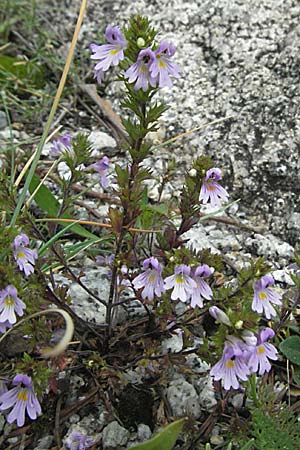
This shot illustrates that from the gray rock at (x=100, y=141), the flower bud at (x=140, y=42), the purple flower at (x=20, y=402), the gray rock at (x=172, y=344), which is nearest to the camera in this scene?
the flower bud at (x=140, y=42)

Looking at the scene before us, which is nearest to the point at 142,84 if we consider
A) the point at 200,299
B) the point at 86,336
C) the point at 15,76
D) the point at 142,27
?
the point at 142,27

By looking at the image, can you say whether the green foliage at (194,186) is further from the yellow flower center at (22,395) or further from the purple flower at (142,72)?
the yellow flower center at (22,395)

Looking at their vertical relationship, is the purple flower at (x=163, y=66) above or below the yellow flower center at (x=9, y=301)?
above

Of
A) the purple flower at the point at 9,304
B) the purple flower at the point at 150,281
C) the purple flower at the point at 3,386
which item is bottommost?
the purple flower at the point at 3,386

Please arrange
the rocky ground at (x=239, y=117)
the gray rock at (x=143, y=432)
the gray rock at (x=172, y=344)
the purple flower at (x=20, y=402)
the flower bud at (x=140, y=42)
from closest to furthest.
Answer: the flower bud at (x=140, y=42) < the purple flower at (x=20, y=402) < the gray rock at (x=143, y=432) < the gray rock at (x=172, y=344) < the rocky ground at (x=239, y=117)

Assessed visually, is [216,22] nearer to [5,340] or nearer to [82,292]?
[82,292]

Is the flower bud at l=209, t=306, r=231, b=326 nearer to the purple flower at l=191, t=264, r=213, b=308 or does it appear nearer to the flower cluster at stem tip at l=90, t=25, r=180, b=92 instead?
the purple flower at l=191, t=264, r=213, b=308

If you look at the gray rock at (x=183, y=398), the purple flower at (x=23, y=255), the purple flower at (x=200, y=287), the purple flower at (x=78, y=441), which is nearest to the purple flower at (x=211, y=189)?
the purple flower at (x=200, y=287)
